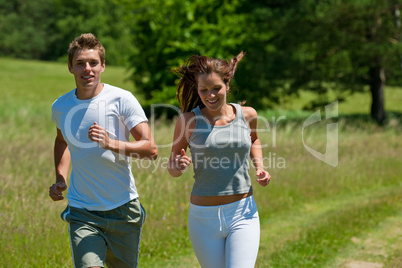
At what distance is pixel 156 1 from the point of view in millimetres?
19938

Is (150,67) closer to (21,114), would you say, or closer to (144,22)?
(144,22)

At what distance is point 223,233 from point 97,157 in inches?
39.5

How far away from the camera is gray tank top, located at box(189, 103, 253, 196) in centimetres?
378

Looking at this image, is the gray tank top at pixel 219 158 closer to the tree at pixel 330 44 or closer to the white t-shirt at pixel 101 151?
the white t-shirt at pixel 101 151

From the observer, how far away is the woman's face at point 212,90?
3.84m

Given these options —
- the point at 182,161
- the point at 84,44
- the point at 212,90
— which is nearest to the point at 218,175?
the point at 182,161

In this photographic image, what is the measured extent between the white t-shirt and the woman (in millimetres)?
338

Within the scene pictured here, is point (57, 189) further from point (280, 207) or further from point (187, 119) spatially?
point (280, 207)

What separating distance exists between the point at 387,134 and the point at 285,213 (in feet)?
27.2

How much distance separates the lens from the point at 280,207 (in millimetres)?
9062

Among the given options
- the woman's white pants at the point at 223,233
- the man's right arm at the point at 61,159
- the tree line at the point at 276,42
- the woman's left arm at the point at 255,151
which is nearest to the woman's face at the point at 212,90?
the woman's left arm at the point at 255,151

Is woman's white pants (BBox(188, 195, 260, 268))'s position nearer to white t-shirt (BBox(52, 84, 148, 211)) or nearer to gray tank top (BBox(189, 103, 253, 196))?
gray tank top (BBox(189, 103, 253, 196))

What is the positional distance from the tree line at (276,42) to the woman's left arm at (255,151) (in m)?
15.1

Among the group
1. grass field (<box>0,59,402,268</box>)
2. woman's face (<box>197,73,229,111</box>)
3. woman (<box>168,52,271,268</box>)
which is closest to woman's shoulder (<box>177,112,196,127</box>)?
woman (<box>168,52,271,268</box>)
